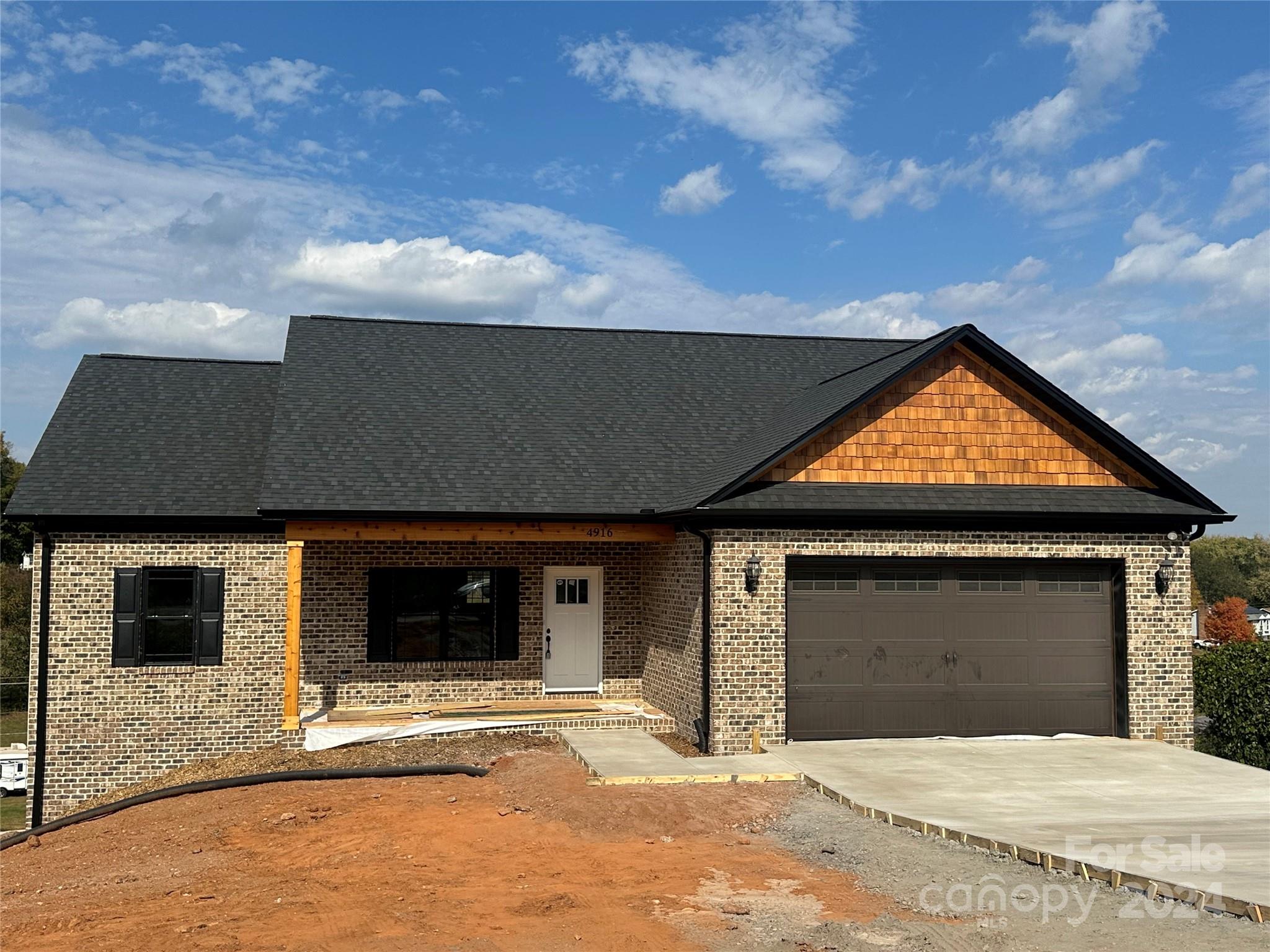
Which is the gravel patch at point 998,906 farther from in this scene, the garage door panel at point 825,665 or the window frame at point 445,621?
the window frame at point 445,621

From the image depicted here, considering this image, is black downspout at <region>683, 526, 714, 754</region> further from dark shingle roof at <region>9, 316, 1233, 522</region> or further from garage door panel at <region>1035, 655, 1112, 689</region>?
garage door panel at <region>1035, 655, 1112, 689</region>

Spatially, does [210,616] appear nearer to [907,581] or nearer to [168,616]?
[168,616]

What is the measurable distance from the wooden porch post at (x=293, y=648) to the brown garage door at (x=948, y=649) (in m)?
6.35

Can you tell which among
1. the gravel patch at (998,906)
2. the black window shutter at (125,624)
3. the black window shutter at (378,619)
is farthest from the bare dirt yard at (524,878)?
the black window shutter at (378,619)

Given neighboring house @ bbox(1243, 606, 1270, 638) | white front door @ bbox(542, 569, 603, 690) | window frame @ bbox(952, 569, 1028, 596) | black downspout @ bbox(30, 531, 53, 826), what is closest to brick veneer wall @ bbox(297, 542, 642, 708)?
white front door @ bbox(542, 569, 603, 690)

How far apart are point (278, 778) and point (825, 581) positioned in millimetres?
7081

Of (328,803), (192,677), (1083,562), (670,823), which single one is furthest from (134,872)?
(1083,562)

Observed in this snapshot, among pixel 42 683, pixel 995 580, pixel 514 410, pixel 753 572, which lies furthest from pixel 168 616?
pixel 995 580

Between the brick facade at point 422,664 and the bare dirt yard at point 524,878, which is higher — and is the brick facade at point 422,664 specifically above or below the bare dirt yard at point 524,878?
above

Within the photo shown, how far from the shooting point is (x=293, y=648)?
1389cm

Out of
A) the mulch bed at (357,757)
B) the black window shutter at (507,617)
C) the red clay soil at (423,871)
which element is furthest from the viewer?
the black window shutter at (507,617)

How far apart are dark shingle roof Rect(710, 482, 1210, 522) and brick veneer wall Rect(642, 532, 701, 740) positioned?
1236 millimetres

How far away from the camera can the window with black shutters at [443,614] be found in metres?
16.0

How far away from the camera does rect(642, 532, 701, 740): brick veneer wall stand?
46.4 ft
